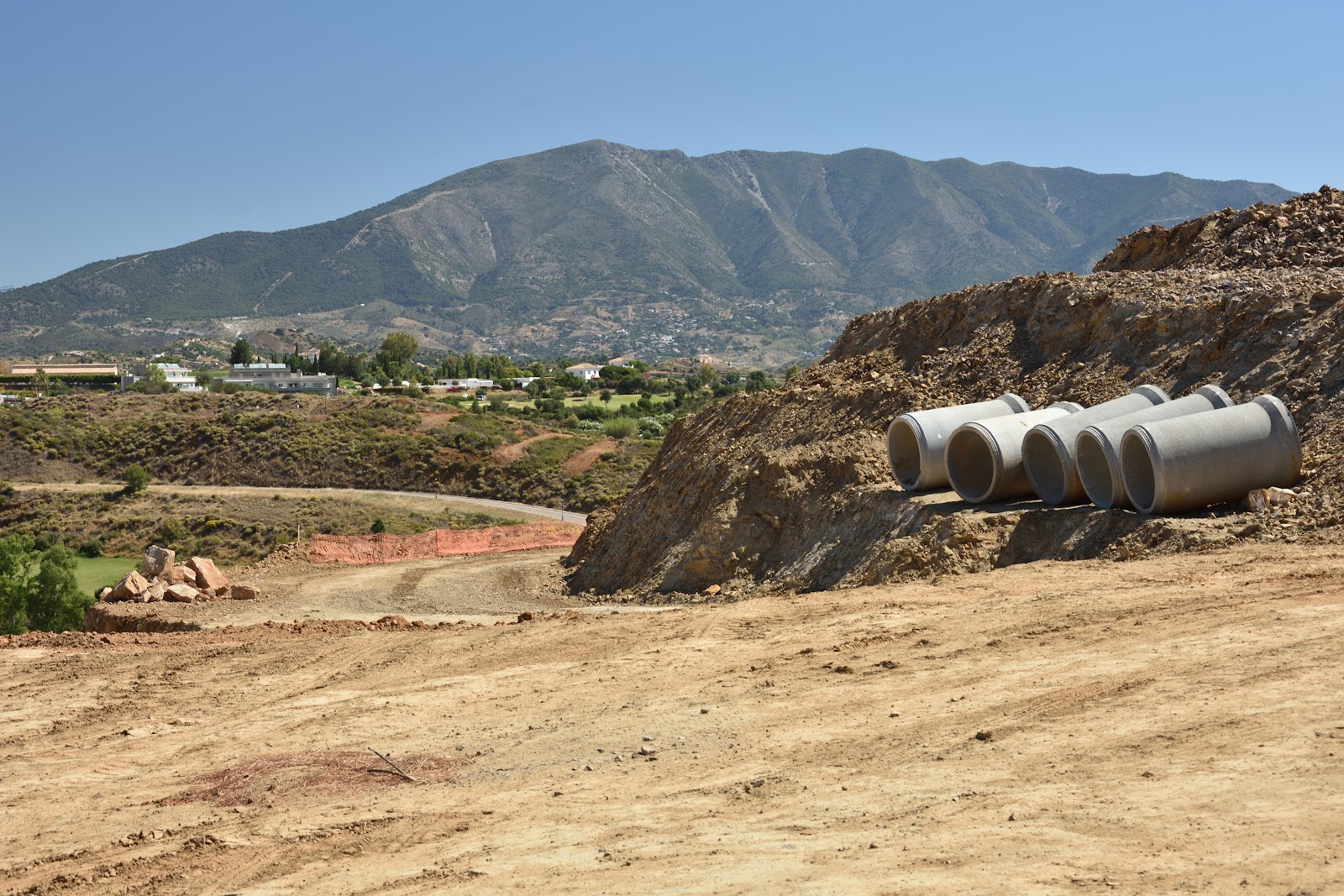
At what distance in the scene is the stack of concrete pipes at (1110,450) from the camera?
19797mm

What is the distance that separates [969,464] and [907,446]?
60.7 inches

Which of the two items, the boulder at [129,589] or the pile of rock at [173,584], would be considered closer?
the boulder at [129,589]

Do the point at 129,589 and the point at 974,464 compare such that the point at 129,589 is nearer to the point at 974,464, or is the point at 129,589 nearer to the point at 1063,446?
the point at 974,464

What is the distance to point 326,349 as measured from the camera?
427 ft

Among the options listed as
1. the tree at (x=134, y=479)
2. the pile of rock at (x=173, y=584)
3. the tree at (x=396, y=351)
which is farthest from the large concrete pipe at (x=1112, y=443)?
the tree at (x=396, y=351)

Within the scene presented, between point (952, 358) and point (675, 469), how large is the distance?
23.9 feet

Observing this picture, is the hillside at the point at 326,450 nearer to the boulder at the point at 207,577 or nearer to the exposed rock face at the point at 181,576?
the boulder at the point at 207,577

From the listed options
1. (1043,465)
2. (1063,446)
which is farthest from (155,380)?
(1063,446)

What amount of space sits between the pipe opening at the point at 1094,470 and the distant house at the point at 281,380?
85.8 meters

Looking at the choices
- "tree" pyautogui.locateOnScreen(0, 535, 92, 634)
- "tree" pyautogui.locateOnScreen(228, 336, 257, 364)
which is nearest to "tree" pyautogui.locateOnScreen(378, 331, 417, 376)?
"tree" pyautogui.locateOnScreen(228, 336, 257, 364)

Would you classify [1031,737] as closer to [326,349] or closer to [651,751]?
[651,751]

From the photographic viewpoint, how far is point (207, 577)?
1169 inches

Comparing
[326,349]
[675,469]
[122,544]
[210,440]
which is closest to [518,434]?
[210,440]

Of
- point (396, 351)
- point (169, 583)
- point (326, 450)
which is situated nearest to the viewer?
point (169, 583)
